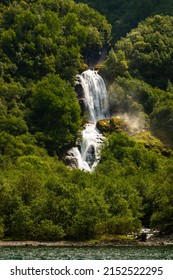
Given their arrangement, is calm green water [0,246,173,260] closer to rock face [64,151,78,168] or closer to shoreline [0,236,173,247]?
shoreline [0,236,173,247]

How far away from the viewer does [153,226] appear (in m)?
120

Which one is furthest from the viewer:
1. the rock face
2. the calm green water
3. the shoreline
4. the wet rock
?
the wet rock

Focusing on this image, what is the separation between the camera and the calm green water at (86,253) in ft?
291

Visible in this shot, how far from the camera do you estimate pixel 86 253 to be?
9644 centimetres

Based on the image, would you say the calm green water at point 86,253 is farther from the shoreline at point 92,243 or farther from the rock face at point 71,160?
the rock face at point 71,160

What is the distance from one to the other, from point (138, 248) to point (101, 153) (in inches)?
3276

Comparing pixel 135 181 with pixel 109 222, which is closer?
pixel 109 222

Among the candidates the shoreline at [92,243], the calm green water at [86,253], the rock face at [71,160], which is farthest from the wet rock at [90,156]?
the calm green water at [86,253]

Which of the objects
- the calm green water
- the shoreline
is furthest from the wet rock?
the calm green water

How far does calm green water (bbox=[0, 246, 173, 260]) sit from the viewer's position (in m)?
88.6

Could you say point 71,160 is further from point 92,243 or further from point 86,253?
point 86,253
